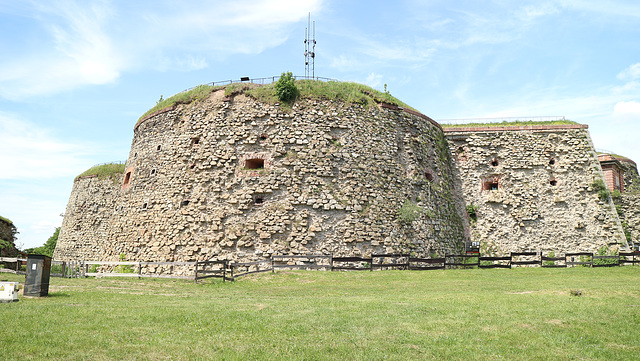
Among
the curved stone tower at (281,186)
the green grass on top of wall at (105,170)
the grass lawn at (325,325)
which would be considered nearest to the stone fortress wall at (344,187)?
the curved stone tower at (281,186)

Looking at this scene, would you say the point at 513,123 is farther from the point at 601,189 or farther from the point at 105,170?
the point at 105,170

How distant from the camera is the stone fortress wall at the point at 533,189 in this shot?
88.3 ft

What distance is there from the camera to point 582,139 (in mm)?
28734

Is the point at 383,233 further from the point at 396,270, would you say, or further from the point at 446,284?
the point at 446,284

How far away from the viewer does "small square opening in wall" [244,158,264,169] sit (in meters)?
23.0

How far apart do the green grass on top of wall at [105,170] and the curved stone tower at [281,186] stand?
40.1 ft

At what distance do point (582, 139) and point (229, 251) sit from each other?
2280 cm

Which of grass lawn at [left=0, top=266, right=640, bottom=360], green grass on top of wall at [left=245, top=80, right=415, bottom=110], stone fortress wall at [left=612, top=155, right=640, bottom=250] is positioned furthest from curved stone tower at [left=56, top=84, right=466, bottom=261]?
stone fortress wall at [left=612, top=155, right=640, bottom=250]

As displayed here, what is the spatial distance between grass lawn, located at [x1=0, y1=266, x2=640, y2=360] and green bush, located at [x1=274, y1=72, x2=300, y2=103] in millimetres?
12082

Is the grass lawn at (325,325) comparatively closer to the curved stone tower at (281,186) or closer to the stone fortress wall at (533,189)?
the curved stone tower at (281,186)

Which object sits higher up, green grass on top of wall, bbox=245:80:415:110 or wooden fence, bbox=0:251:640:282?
green grass on top of wall, bbox=245:80:415:110

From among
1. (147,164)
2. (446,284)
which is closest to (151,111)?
(147,164)

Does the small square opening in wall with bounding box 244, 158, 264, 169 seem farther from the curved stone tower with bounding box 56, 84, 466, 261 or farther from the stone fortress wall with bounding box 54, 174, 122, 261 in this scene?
the stone fortress wall with bounding box 54, 174, 122, 261

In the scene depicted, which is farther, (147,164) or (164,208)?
(147,164)
